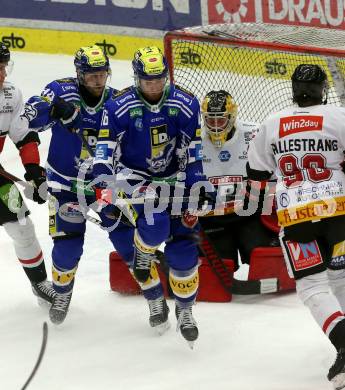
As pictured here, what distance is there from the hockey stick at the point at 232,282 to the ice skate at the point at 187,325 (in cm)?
Answer: 57

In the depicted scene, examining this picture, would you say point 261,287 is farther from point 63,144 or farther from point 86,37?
point 86,37

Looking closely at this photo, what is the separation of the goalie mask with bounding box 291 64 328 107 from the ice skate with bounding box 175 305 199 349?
123 centimetres

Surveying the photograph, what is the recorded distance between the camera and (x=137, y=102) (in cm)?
443

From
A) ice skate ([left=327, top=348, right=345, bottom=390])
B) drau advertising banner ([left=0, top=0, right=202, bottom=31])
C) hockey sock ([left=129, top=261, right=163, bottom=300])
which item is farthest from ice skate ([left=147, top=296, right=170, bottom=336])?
drau advertising banner ([left=0, top=0, right=202, bottom=31])

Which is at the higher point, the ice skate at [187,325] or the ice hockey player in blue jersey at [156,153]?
the ice hockey player in blue jersey at [156,153]

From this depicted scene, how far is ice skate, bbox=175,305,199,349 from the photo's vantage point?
449 centimetres

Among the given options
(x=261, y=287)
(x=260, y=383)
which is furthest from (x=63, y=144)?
(x=260, y=383)

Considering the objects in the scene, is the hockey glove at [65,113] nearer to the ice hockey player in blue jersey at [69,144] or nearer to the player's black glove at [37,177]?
the ice hockey player in blue jersey at [69,144]

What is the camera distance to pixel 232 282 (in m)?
5.19

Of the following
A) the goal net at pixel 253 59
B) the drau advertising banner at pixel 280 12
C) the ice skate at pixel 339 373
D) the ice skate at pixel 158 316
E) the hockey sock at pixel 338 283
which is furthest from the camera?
the drau advertising banner at pixel 280 12

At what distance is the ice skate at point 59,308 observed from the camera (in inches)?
195

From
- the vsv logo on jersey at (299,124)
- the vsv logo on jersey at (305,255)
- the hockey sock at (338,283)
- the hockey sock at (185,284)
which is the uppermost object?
the vsv logo on jersey at (299,124)

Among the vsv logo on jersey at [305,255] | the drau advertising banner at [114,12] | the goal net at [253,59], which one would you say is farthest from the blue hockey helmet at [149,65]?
the drau advertising banner at [114,12]

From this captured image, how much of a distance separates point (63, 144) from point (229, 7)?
4.52 metres
